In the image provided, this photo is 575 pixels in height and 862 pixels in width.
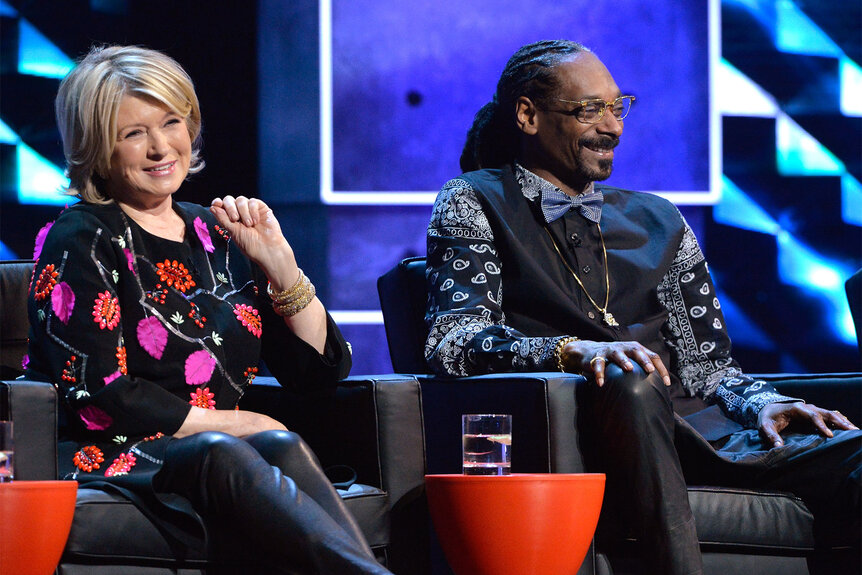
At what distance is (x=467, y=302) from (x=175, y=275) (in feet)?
2.13

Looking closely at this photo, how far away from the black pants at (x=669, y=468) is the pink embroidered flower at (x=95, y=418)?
0.89 metres

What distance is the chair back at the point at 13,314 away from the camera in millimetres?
2600

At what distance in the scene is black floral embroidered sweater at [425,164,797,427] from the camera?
8.25 ft

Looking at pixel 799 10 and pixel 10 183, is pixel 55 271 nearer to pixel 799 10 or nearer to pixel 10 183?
pixel 10 183

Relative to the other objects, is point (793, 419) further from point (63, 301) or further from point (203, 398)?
point (63, 301)

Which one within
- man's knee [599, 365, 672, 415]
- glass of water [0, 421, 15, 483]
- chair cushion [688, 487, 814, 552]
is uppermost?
man's knee [599, 365, 672, 415]

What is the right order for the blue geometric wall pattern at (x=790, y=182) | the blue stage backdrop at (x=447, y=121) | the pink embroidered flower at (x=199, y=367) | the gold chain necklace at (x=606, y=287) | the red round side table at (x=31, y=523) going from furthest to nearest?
the blue geometric wall pattern at (x=790, y=182) → the blue stage backdrop at (x=447, y=121) → the gold chain necklace at (x=606, y=287) → the pink embroidered flower at (x=199, y=367) → the red round side table at (x=31, y=523)

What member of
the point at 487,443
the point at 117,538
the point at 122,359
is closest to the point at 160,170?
the point at 122,359

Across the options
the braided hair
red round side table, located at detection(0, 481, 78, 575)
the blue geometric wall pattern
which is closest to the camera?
red round side table, located at detection(0, 481, 78, 575)

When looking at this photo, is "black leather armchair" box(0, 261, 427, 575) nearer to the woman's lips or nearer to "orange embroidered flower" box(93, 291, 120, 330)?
"orange embroidered flower" box(93, 291, 120, 330)

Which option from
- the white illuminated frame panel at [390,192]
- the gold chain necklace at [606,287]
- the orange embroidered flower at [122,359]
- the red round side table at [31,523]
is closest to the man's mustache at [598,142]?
the gold chain necklace at [606,287]

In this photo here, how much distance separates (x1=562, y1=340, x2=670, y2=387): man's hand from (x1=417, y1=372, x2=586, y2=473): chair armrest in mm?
44

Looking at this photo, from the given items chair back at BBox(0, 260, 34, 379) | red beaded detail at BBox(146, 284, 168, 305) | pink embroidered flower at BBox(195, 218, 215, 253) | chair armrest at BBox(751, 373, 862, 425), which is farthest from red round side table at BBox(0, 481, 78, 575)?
chair armrest at BBox(751, 373, 862, 425)

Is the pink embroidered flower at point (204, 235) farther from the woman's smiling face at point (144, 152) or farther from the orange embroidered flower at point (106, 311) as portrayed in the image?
the orange embroidered flower at point (106, 311)
